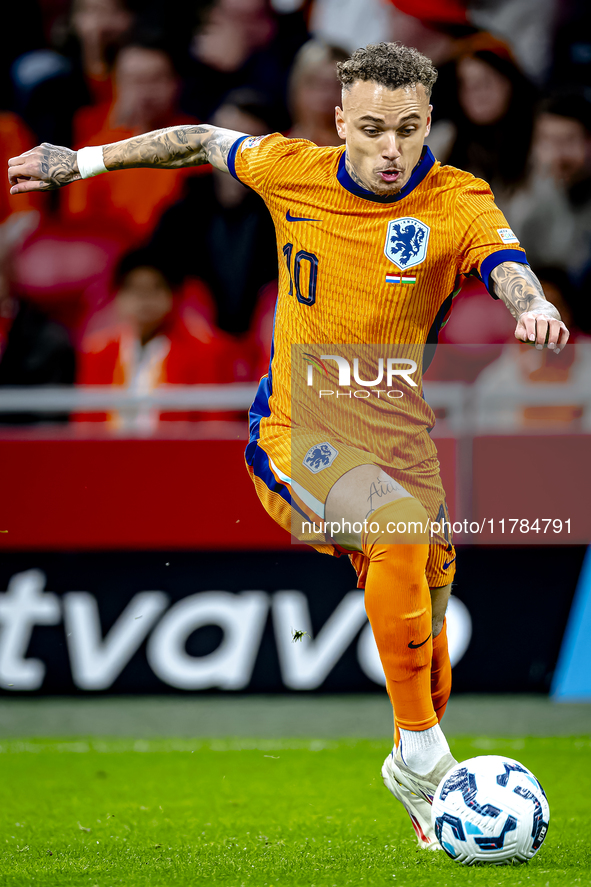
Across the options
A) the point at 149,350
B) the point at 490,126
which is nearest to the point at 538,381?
the point at 490,126

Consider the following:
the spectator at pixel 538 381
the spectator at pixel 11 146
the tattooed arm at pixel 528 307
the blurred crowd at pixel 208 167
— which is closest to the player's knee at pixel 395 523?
the tattooed arm at pixel 528 307

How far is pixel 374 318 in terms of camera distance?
371 centimetres

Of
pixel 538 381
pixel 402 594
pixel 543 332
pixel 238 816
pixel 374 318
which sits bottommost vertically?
pixel 238 816

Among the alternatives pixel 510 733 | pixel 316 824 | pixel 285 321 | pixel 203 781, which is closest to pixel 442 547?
pixel 285 321

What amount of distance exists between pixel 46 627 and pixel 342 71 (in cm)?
427

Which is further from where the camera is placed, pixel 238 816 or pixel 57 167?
pixel 238 816

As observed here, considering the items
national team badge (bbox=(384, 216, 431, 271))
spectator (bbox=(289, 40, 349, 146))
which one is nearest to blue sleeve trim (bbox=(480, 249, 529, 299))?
national team badge (bbox=(384, 216, 431, 271))

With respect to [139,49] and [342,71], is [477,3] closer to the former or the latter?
[139,49]

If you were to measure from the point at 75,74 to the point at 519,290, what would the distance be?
606 cm

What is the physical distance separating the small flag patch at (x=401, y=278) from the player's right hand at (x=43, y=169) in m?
1.17

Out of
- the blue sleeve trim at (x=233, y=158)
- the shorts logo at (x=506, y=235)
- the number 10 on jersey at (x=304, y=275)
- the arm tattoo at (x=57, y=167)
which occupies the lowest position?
the number 10 on jersey at (x=304, y=275)

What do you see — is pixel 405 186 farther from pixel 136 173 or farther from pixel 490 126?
pixel 136 173

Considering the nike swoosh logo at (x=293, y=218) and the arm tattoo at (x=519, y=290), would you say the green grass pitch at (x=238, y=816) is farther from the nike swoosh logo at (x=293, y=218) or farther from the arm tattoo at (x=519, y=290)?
the nike swoosh logo at (x=293, y=218)

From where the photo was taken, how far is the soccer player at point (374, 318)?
11.3 ft
